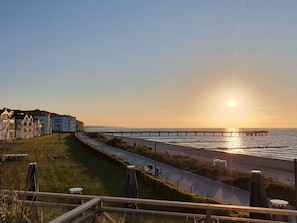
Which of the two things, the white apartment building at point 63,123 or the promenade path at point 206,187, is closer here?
the promenade path at point 206,187

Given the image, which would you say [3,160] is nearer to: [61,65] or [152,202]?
[152,202]

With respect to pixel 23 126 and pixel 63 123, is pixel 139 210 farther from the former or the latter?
pixel 63 123

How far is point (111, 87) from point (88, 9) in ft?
28.7

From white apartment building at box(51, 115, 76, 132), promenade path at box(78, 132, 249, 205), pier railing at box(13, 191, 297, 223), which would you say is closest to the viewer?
pier railing at box(13, 191, 297, 223)

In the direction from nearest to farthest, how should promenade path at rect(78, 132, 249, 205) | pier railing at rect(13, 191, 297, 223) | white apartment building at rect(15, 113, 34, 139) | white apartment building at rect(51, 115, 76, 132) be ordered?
pier railing at rect(13, 191, 297, 223)
promenade path at rect(78, 132, 249, 205)
white apartment building at rect(15, 113, 34, 139)
white apartment building at rect(51, 115, 76, 132)

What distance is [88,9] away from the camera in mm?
7137

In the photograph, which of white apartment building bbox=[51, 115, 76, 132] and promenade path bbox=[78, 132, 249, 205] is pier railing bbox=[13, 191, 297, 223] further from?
white apartment building bbox=[51, 115, 76, 132]

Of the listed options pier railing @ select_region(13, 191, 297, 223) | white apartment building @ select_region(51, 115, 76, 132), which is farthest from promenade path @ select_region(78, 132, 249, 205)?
white apartment building @ select_region(51, 115, 76, 132)

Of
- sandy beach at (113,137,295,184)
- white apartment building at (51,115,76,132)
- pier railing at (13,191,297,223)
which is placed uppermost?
white apartment building at (51,115,76,132)

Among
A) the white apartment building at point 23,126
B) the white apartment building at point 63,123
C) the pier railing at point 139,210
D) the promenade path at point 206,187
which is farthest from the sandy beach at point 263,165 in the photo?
the white apartment building at point 63,123

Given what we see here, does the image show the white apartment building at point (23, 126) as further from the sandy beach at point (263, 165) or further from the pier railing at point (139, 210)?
the pier railing at point (139, 210)

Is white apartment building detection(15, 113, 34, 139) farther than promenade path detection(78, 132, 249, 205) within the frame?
Yes

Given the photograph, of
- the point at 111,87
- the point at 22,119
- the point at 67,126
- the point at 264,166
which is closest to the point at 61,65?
the point at 111,87

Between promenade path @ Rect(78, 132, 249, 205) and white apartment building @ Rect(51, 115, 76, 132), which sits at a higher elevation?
white apartment building @ Rect(51, 115, 76, 132)
